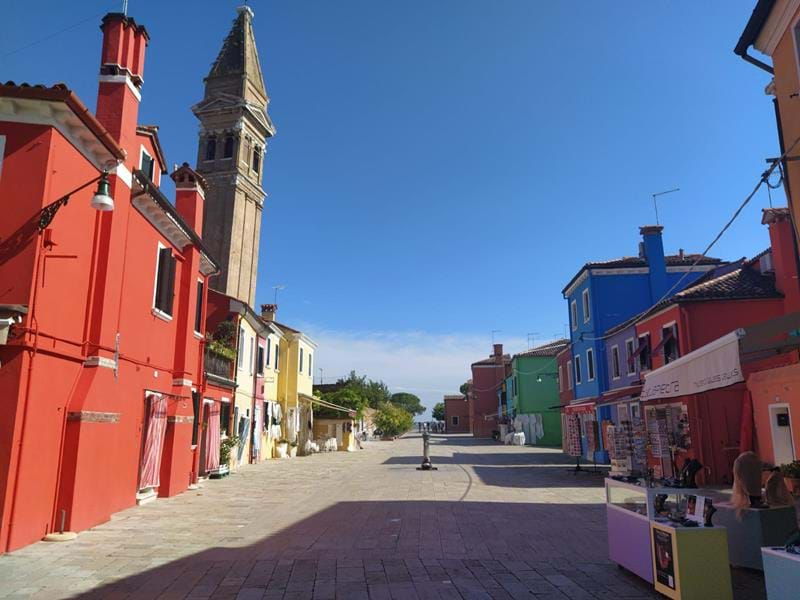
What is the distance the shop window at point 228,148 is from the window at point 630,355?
3229 cm

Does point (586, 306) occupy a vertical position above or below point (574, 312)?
below

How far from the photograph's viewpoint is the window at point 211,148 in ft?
143

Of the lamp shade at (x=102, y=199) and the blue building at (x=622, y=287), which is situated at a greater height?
the blue building at (x=622, y=287)

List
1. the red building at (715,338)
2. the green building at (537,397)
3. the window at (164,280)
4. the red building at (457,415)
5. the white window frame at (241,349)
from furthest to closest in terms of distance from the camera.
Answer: the red building at (457,415)
the green building at (537,397)
the white window frame at (241,349)
the red building at (715,338)
the window at (164,280)

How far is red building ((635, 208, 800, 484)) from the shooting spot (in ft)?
53.6

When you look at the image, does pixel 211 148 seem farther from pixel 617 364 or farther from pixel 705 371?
pixel 705 371

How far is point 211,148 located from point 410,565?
42.5 meters

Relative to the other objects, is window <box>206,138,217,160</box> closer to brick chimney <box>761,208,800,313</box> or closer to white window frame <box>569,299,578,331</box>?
white window frame <box>569,299,578,331</box>

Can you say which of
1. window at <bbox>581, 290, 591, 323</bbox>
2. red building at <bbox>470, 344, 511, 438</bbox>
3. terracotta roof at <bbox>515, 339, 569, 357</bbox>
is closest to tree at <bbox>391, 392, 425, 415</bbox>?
red building at <bbox>470, 344, 511, 438</bbox>

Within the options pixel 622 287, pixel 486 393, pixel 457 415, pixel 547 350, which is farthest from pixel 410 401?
pixel 622 287

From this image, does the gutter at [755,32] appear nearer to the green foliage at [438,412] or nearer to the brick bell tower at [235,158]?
the brick bell tower at [235,158]

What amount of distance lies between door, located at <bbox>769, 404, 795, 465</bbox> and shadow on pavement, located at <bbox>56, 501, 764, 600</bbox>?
5.62m

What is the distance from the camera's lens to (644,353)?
21.5 metres

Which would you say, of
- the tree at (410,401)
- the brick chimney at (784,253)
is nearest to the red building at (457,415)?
the tree at (410,401)
